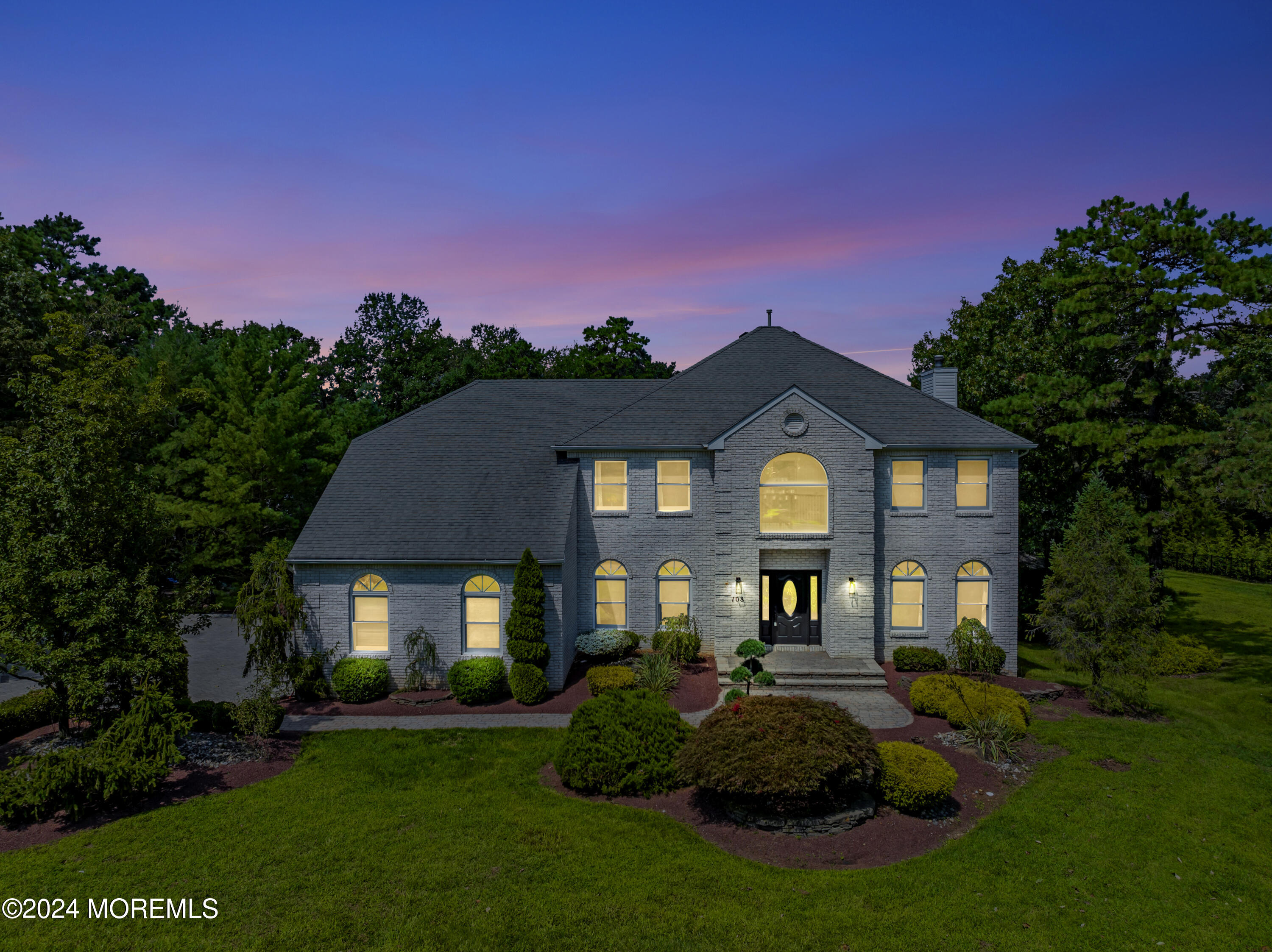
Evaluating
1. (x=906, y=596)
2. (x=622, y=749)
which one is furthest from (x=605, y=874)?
(x=906, y=596)

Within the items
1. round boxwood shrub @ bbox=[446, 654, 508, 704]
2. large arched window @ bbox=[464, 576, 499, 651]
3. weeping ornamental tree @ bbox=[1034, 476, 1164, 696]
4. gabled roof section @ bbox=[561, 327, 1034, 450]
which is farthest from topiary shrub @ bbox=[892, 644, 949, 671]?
large arched window @ bbox=[464, 576, 499, 651]

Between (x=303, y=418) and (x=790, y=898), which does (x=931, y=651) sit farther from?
(x=303, y=418)

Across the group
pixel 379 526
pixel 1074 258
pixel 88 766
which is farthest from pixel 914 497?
pixel 88 766

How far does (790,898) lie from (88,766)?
12525 mm

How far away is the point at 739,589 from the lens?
21.5m

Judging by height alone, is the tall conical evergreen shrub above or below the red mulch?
above

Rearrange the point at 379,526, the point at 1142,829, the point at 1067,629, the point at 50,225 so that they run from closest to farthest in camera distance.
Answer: the point at 1142,829
the point at 1067,629
the point at 379,526
the point at 50,225

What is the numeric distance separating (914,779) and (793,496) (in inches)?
409

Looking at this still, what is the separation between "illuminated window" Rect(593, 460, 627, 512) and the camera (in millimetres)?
22484

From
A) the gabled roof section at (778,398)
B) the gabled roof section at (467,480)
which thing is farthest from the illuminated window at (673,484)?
the gabled roof section at (467,480)

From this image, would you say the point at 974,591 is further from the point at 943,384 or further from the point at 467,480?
the point at 467,480

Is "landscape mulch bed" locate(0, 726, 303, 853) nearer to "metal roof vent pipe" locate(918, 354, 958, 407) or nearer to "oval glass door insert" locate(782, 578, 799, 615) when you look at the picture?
"oval glass door insert" locate(782, 578, 799, 615)

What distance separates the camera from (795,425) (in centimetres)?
2125

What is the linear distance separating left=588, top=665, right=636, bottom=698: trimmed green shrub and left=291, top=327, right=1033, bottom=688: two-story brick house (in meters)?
1.18
